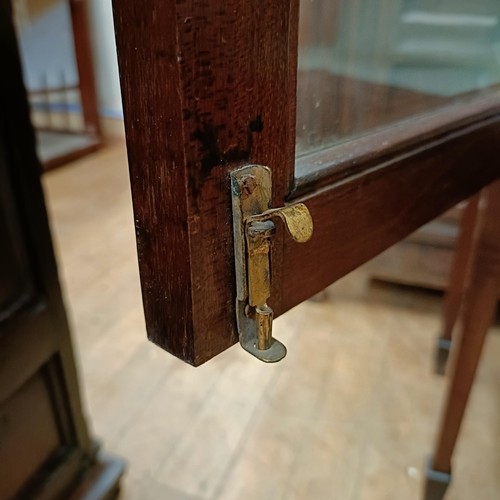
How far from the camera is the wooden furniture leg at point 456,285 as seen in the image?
4.60ft

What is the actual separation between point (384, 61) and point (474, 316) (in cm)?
61

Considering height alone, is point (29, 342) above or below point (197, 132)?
below

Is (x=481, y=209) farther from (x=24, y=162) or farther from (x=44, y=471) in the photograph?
(x=44, y=471)

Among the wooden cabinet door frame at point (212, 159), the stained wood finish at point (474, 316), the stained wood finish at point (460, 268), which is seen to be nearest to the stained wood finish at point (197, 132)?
the wooden cabinet door frame at point (212, 159)

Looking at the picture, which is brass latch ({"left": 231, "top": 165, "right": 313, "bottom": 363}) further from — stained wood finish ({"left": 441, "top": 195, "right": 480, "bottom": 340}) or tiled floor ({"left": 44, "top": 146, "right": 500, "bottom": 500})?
stained wood finish ({"left": 441, "top": 195, "right": 480, "bottom": 340})

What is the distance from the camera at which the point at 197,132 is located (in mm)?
334

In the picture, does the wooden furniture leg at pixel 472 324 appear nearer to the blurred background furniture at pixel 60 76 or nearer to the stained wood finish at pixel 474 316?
the stained wood finish at pixel 474 316

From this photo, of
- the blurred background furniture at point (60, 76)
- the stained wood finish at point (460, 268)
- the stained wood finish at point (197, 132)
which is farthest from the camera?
the blurred background furniture at point (60, 76)

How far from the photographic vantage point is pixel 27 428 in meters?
0.98

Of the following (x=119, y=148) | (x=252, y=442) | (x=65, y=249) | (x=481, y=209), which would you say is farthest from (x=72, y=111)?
(x=481, y=209)

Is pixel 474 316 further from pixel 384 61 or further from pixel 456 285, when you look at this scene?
pixel 384 61

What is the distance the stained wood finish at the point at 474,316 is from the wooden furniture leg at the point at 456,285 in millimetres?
369

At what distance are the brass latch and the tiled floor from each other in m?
0.89

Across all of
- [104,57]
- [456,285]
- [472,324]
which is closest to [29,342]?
[472,324]
